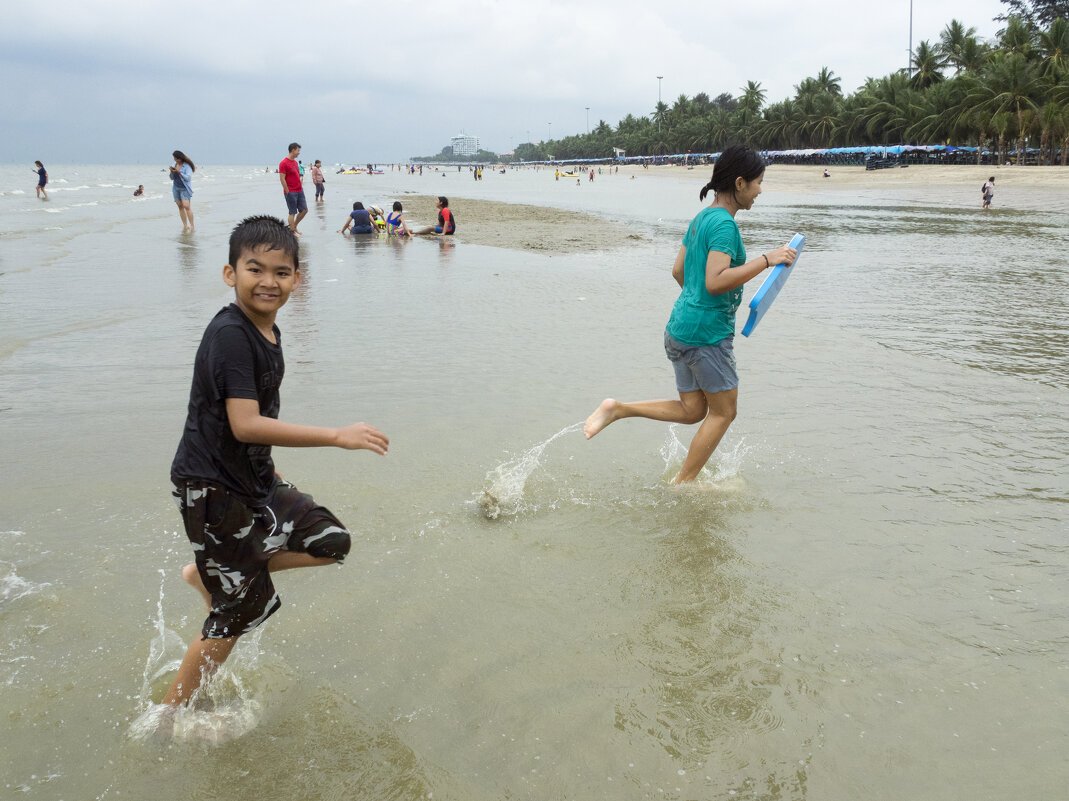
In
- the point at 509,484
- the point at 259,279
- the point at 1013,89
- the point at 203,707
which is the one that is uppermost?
the point at 1013,89

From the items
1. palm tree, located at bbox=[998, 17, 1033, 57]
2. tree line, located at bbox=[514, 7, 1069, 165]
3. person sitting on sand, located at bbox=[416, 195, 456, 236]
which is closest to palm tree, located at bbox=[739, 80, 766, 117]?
tree line, located at bbox=[514, 7, 1069, 165]

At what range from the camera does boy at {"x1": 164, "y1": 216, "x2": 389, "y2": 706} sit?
2.17 metres

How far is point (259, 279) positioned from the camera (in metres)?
2.27

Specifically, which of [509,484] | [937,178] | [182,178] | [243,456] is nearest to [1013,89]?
[937,178]

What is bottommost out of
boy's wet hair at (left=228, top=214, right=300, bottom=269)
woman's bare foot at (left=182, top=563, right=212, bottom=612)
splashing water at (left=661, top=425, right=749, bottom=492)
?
splashing water at (left=661, top=425, right=749, bottom=492)

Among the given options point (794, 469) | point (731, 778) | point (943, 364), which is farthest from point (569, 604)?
Answer: point (943, 364)

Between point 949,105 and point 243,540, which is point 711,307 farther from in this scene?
point 949,105

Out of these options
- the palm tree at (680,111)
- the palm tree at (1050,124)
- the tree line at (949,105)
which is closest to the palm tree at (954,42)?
the tree line at (949,105)

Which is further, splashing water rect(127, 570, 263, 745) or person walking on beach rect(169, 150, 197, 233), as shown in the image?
person walking on beach rect(169, 150, 197, 233)

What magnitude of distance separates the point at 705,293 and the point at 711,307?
79 millimetres

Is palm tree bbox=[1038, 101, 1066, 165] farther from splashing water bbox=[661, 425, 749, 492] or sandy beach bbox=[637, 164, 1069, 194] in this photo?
splashing water bbox=[661, 425, 749, 492]

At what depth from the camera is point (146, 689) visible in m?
2.60

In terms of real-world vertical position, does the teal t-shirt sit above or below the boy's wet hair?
below

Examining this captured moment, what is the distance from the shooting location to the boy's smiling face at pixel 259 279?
2268mm
